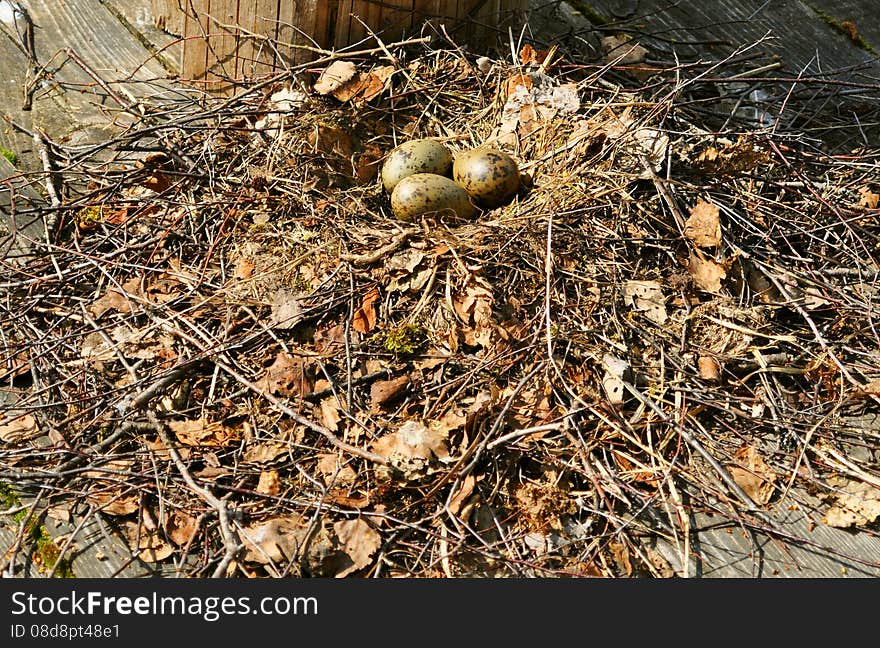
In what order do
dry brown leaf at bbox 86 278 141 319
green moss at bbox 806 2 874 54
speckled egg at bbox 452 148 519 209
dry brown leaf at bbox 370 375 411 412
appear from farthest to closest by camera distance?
green moss at bbox 806 2 874 54 < speckled egg at bbox 452 148 519 209 < dry brown leaf at bbox 86 278 141 319 < dry brown leaf at bbox 370 375 411 412

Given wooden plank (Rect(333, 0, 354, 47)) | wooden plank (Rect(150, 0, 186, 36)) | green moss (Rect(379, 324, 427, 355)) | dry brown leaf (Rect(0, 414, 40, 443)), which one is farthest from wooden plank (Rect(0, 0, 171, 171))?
green moss (Rect(379, 324, 427, 355))

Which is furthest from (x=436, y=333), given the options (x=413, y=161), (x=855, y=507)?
(x=855, y=507)

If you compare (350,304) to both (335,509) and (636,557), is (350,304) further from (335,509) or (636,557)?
(636,557)

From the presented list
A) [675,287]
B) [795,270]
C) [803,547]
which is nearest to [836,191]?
[795,270]

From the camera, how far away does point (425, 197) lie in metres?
3.75

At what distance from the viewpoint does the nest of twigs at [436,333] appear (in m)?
2.93

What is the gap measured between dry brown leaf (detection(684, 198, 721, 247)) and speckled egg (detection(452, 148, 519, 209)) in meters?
0.76

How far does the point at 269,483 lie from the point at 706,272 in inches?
73.1

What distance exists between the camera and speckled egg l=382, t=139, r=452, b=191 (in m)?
3.95

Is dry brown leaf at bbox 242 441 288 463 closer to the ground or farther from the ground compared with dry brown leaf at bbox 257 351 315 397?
closer to the ground

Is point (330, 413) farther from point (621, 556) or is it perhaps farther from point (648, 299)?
point (648, 299)

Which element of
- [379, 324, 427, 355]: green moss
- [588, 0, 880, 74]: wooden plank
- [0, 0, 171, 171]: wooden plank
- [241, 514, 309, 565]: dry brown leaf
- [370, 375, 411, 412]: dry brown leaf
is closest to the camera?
[241, 514, 309, 565]: dry brown leaf

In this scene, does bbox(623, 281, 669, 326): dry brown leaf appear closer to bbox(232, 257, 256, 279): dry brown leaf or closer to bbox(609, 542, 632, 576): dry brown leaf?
bbox(609, 542, 632, 576): dry brown leaf

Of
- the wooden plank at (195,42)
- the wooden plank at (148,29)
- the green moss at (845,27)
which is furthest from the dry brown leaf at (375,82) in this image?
the green moss at (845,27)
